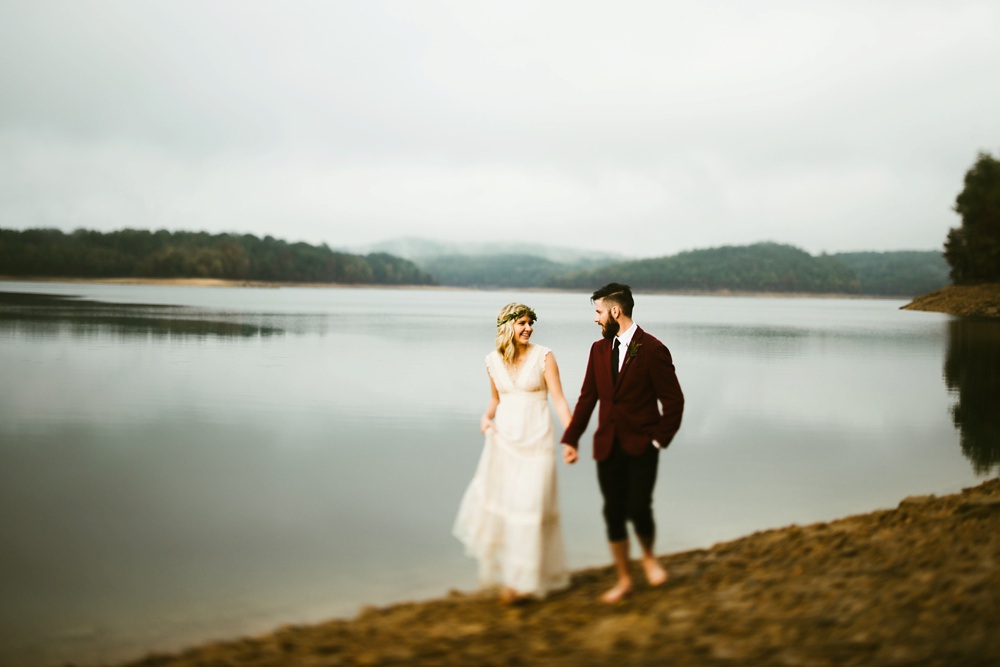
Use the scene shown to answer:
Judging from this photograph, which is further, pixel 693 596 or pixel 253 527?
pixel 253 527

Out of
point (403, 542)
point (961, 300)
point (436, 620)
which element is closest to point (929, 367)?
point (403, 542)

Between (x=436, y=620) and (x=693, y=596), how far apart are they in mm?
1655

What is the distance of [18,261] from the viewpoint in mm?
133500

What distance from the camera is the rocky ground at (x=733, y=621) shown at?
4.60 metres

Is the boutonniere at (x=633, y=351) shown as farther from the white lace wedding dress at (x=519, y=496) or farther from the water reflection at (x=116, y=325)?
the water reflection at (x=116, y=325)

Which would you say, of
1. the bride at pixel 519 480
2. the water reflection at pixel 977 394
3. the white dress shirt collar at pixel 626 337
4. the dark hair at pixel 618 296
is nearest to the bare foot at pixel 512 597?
the bride at pixel 519 480

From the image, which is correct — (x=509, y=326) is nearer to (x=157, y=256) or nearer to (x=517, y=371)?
(x=517, y=371)

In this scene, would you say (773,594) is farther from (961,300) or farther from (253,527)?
(961,300)

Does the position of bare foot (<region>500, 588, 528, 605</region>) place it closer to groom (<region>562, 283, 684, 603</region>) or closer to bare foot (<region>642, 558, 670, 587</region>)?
groom (<region>562, 283, 684, 603</region>)

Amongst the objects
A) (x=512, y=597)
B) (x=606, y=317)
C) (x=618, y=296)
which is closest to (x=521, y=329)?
(x=606, y=317)

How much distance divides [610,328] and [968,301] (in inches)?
3295

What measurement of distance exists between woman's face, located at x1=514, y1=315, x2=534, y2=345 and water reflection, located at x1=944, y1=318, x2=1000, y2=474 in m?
8.57

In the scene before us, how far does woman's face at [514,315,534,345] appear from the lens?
6.02m

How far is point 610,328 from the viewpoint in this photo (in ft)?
19.6
